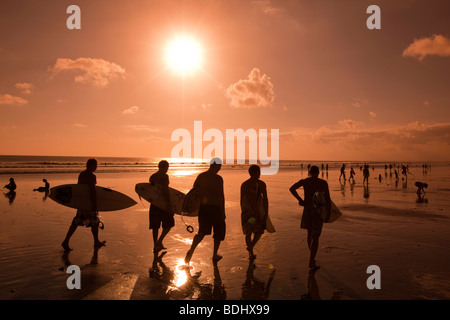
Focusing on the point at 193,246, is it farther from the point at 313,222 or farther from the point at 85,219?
the point at 85,219

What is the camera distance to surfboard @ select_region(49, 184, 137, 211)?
7.52 metres

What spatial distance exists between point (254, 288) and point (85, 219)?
15.0 ft

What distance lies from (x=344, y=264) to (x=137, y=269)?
4.37m

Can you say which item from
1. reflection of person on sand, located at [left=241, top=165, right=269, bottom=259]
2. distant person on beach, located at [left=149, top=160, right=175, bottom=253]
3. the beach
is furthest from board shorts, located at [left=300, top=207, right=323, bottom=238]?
distant person on beach, located at [left=149, top=160, right=175, bottom=253]

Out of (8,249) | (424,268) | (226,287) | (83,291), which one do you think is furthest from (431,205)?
(8,249)

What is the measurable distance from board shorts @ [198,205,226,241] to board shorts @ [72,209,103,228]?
2.73 metres

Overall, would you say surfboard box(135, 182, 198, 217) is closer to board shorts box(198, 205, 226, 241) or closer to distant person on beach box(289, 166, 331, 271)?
board shorts box(198, 205, 226, 241)

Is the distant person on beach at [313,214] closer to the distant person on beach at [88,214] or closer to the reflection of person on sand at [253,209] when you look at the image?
the reflection of person on sand at [253,209]

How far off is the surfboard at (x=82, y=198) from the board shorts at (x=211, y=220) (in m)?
3.09

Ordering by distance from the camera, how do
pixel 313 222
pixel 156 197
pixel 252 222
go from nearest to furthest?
pixel 313 222 < pixel 252 222 < pixel 156 197

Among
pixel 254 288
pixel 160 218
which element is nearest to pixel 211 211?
pixel 160 218

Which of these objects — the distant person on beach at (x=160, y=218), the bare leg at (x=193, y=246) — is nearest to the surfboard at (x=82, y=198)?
the distant person on beach at (x=160, y=218)

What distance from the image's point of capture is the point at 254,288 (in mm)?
5020
